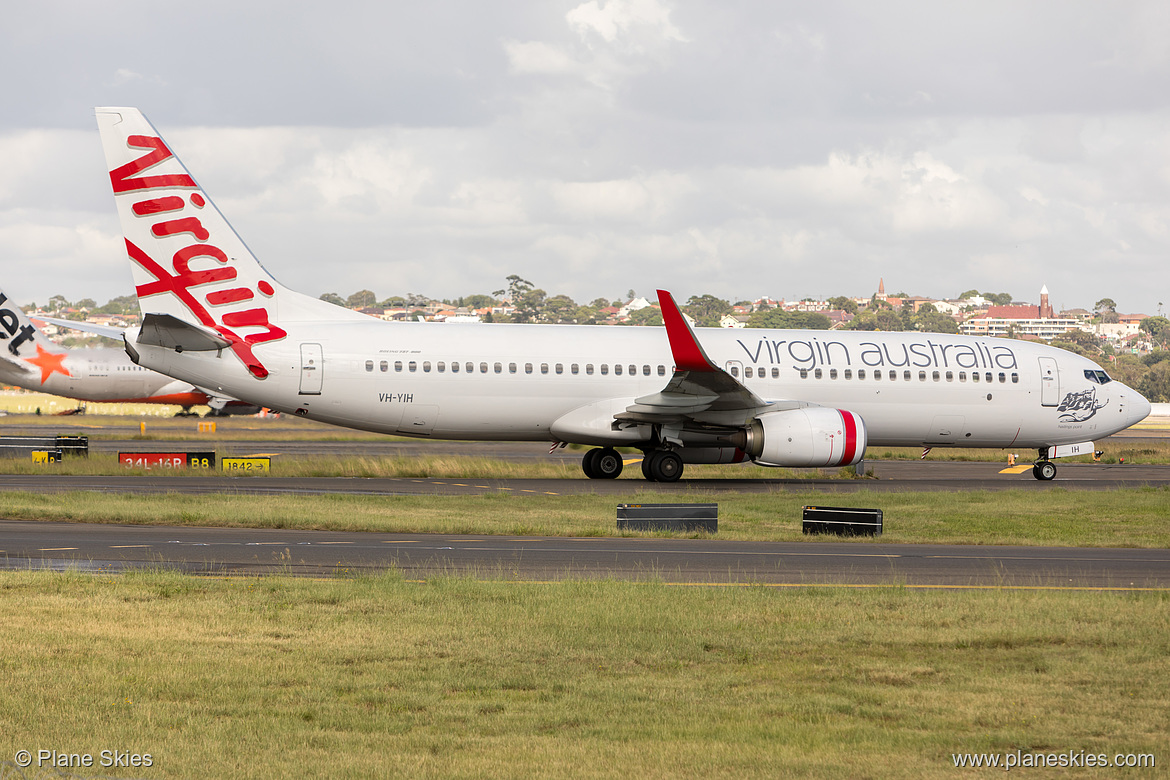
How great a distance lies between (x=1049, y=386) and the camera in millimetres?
33500

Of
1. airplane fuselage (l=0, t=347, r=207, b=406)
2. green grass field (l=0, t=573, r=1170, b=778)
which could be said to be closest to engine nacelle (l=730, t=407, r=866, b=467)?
green grass field (l=0, t=573, r=1170, b=778)

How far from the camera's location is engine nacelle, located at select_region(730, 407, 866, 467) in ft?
93.7

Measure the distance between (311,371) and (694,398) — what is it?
9.95 m

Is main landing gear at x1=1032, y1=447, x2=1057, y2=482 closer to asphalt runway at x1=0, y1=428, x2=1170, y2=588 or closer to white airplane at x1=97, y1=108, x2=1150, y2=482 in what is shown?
white airplane at x1=97, y1=108, x2=1150, y2=482

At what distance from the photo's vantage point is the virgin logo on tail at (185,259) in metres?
28.5

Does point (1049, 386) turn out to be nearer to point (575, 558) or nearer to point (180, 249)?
point (575, 558)

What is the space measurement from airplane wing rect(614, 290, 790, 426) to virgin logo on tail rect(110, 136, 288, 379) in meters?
9.86

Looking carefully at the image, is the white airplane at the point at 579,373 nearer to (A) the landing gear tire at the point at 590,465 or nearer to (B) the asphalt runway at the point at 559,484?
(A) the landing gear tire at the point at 590,465

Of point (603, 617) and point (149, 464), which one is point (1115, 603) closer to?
point (603, 617)

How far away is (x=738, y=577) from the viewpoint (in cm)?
1476

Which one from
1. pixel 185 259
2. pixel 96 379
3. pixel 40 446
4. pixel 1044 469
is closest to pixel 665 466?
pixel 1044 469

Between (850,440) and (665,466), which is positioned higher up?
(850,440)

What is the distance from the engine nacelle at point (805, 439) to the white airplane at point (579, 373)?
4 cm

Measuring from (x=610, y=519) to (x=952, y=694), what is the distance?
43.0 ft
